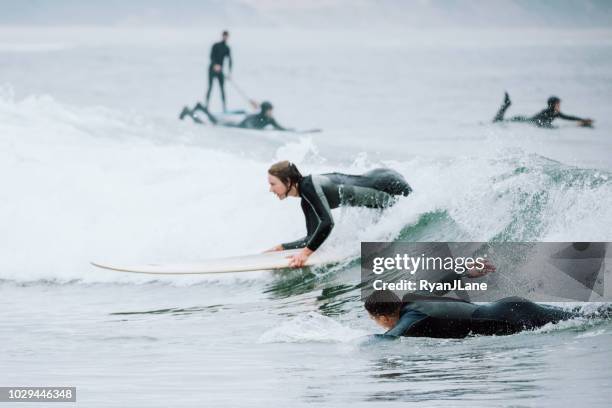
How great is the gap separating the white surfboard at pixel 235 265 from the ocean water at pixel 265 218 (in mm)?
184

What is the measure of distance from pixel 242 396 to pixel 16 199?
5.99m

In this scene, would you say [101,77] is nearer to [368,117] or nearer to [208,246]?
[368,117]

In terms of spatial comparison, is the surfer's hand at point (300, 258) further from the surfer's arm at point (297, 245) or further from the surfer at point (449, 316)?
the surfer at point (449, 316)

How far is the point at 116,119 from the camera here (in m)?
13.6

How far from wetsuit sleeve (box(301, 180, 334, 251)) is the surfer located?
1.47 m

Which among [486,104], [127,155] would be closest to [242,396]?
[127,155]

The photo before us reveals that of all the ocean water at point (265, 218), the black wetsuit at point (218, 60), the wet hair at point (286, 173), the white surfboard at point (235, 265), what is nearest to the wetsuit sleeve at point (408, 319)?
the ocean water at point (265, 218)

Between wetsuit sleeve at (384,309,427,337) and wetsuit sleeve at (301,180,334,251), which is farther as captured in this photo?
wetsuit sleeve at (301,180,334,251)

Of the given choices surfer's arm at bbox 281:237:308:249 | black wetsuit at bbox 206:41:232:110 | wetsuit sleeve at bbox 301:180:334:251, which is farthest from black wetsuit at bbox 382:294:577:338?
black wetsuit at bbox 206:41:232:110

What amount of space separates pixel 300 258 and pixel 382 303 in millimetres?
1769

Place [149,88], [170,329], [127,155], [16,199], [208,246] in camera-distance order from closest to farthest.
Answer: [170,329], [208,246], [16,199], [127,155], [149,88]

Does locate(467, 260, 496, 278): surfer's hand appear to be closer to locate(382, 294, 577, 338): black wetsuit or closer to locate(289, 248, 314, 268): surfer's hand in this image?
locate(382, 294, 577, 338): black wetsuit

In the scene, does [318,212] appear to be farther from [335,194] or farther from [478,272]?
[478,272]

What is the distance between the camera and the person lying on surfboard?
5.75 metres
